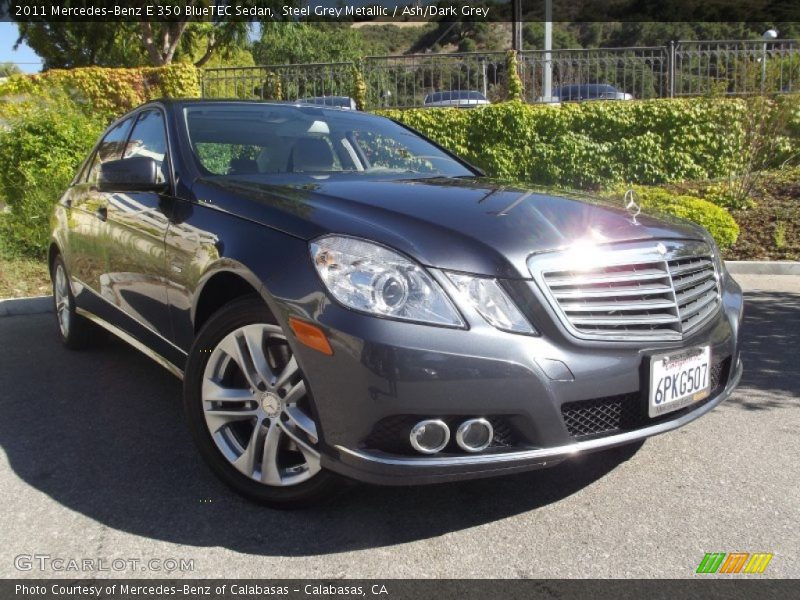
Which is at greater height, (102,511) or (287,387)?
(287,387)

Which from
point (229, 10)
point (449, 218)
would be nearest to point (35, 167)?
point (449, 218)

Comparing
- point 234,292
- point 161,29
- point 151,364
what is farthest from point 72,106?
point 161,29

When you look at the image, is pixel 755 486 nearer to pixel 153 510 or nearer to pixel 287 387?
pixel 287 387

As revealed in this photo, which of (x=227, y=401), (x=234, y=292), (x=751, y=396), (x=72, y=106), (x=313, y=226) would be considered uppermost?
(x=72, y=106)

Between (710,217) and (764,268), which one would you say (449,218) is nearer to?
(764,268)

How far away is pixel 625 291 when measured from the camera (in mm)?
2605

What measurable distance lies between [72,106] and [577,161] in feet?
25.4

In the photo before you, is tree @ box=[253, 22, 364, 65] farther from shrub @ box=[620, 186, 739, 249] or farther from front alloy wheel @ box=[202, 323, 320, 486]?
front alloy wheel @ box=[202, 323, 320, 486]

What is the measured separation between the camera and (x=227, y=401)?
2812mm

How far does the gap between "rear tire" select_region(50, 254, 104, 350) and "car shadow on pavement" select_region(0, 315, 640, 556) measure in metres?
0.83

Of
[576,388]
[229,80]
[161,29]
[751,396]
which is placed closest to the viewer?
[576,388]

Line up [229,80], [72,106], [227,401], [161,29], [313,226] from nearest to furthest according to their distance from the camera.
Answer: [313,226], [227,401], [72,106], [229,80], [161,29]

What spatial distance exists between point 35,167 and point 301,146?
614 cm

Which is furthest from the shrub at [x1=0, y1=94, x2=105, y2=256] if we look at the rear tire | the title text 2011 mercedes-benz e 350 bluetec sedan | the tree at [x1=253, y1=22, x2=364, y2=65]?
the tree at [x1=253, y1=22, x2=364, y2=65]
